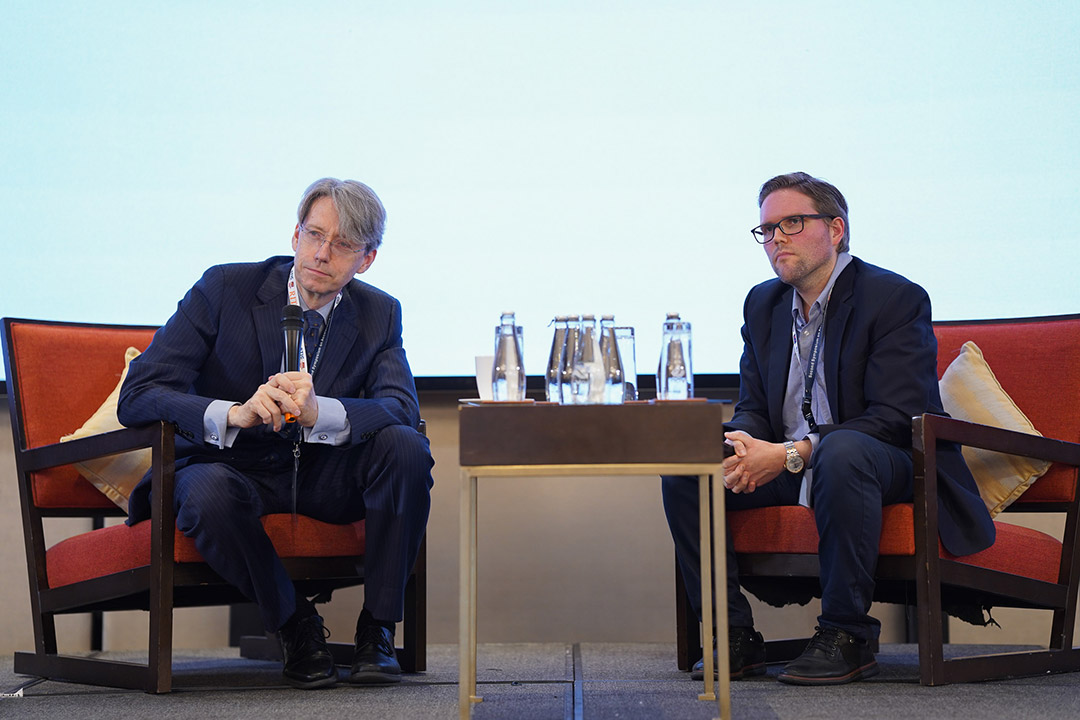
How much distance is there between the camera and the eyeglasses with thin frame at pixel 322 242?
2.46m

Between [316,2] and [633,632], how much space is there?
7.37ft

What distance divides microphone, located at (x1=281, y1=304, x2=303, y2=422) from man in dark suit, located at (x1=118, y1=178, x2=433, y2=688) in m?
0.02

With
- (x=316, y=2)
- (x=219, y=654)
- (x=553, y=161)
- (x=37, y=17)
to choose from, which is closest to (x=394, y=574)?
(x=219, y=654)

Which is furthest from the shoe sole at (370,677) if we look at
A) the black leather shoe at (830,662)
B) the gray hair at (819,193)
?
the gray hair at (819,193)

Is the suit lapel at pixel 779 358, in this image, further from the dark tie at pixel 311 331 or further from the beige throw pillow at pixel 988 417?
the dark tie at pixel 311 331

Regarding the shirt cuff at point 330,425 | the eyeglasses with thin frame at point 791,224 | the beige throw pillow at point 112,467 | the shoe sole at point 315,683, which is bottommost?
the shoe sole at point 315,683

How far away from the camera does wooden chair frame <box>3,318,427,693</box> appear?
7.11 ft

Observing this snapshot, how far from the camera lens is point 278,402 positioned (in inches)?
87.7

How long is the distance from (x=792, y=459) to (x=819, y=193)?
2.20 ft

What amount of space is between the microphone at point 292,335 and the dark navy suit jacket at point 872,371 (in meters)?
1.04

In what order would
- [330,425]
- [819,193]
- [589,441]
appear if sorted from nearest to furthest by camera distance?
[589,441] < [330,425] < [819,193]

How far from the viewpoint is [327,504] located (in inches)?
93.1

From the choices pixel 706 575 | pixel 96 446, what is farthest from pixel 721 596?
pixel 96 446

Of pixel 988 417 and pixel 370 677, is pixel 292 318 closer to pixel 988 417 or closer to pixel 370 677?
pixel 370 677
